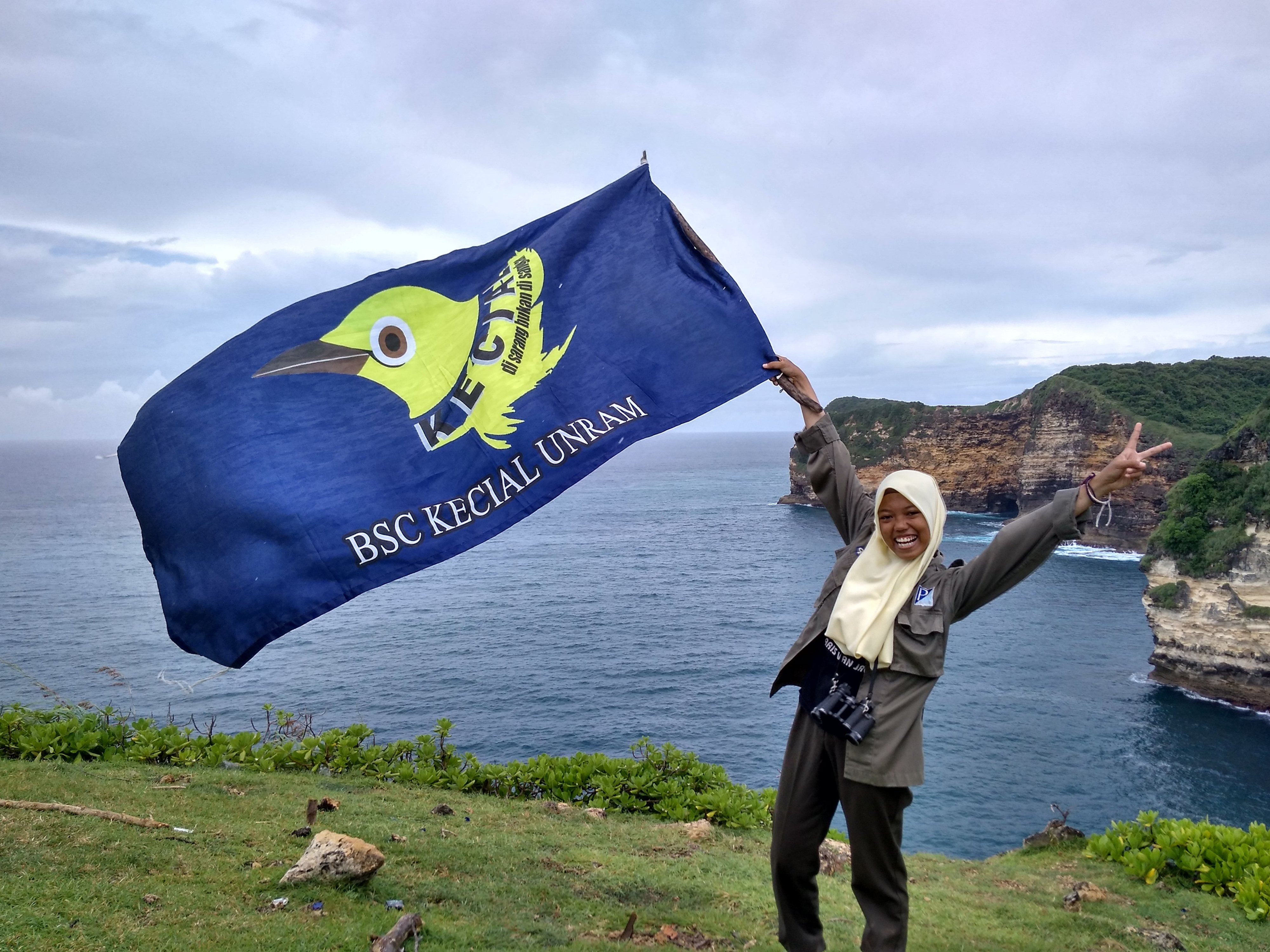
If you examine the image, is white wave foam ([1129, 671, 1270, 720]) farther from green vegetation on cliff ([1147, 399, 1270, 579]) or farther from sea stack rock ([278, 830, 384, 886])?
sea stack rock ([278, 830, 384, 886])

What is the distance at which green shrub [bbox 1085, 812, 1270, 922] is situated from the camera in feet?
24.0

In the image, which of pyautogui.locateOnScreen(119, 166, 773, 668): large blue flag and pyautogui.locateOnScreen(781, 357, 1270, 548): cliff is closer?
pyautogui.locateOnScreen(119, 166, 773, 668): large blue flag

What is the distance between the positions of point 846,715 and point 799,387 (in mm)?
1860

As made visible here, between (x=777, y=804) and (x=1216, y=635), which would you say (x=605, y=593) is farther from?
(x=777, y=804)

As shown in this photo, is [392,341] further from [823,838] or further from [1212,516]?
[1212,516]

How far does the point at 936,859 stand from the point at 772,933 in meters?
4.73

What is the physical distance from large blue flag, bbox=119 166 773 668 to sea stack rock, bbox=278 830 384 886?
1.65m

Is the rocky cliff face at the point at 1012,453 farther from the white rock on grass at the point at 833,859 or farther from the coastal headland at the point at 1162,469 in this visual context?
the white rock on grass at the point at 833,859

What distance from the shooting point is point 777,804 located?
13.0 ft

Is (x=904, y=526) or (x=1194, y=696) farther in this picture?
(x=1194, y=696)

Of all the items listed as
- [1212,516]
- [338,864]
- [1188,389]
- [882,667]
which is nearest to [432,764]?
[338,864]

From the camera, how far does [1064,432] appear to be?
2844 inches

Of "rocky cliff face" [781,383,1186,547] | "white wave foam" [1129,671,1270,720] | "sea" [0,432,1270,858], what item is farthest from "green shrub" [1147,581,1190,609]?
"rocky cliff face" [781,383,1186,547]

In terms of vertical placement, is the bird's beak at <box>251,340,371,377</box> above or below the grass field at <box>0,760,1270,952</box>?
above
